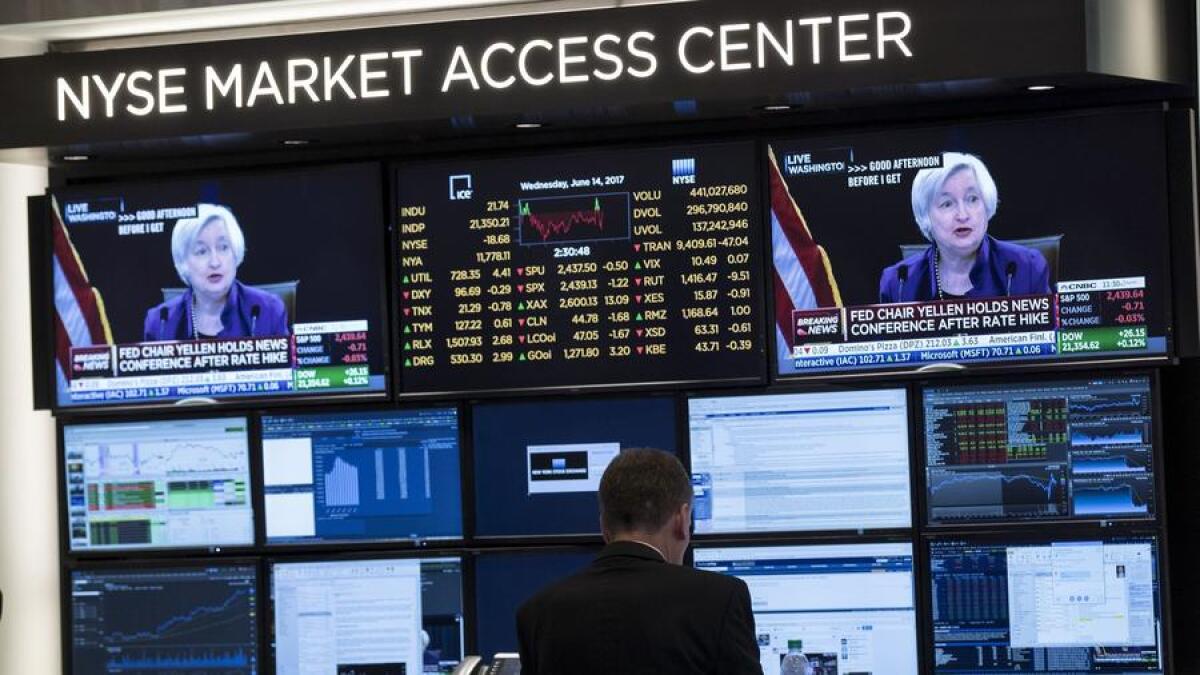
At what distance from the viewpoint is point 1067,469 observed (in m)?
4.82

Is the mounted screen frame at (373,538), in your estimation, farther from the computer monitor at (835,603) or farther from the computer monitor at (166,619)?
the computer monitor at (835,603)

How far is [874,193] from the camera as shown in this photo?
491 cm

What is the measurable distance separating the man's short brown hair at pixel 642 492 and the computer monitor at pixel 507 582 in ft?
7.30

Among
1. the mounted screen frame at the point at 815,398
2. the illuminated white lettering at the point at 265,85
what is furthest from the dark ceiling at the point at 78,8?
the mounted screen frame at the point at 815,398

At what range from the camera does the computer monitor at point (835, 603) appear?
490cm

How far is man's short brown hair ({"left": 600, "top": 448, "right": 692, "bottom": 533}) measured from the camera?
2.88 meters

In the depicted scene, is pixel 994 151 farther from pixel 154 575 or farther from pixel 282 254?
pixel 154 575

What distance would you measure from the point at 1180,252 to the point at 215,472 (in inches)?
109

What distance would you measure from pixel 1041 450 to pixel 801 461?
640mm

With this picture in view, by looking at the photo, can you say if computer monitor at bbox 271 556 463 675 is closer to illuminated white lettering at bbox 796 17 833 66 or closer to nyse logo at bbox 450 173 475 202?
nyse logo at bbox 450 173 475 202

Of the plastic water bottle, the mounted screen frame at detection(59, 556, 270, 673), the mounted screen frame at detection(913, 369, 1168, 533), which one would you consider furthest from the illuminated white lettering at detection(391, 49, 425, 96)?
the plastic water bottle

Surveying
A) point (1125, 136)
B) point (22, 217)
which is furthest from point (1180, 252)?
point (22, 217)

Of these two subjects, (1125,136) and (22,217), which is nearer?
(1125,136)

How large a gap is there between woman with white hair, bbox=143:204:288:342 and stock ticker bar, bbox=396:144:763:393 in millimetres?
465
